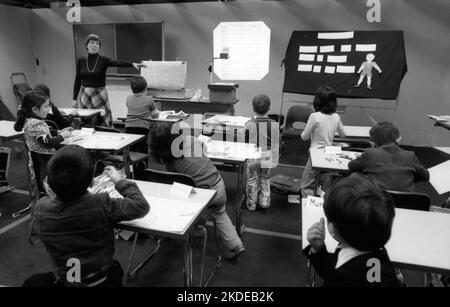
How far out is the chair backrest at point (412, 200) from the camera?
176 centimetres

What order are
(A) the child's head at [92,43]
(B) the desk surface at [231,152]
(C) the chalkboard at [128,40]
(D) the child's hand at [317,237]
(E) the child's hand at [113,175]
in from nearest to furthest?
(D) the child's hand at [317,237], (E) the child's hand at [113,175], (B) the desk surface at [231,152], (A) the child's head at [92,43], (C) the chalkboard at [128,40]

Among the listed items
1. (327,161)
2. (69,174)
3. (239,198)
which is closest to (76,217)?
(69,174)

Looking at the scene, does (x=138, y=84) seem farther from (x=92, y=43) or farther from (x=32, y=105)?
(x=32, y=105)

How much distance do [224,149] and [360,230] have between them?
1779mm

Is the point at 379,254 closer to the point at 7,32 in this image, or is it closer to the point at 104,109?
the point at 104,109

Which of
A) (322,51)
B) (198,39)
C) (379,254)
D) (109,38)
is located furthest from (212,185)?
(109,38)

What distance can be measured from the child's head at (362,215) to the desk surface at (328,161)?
53.1 inches

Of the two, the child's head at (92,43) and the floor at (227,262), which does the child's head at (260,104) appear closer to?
the floor at (227,262)

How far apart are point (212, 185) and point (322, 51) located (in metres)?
3.67

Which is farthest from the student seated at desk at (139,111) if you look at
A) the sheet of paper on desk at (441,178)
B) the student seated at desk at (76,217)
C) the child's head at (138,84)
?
the sheet of paper on desk at (441,178)

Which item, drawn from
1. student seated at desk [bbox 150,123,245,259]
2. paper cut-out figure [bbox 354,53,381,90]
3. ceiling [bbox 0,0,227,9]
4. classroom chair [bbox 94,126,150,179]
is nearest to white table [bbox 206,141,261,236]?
student seated at desk [bbox 150,123,245,259]

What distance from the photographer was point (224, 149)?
8.90ft

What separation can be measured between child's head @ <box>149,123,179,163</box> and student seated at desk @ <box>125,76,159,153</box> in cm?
159

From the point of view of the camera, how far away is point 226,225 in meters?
2.28
